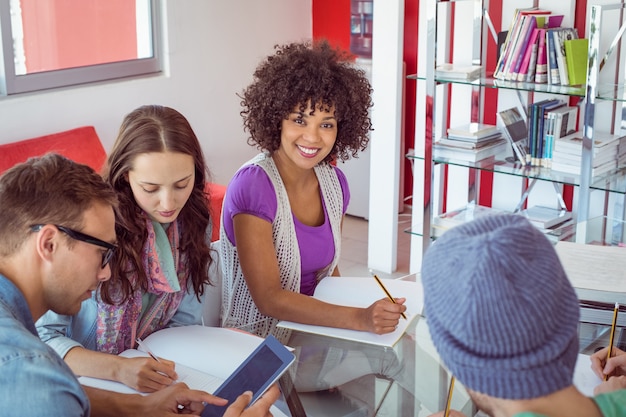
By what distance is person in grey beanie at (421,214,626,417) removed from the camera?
3.15 feet

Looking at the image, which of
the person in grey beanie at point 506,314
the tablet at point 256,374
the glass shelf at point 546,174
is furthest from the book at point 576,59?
the person in grey beanie at point 506,314

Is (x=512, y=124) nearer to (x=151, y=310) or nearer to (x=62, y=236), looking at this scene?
(x=151, y=310)

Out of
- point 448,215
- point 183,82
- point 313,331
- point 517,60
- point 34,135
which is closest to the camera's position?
point 313,331

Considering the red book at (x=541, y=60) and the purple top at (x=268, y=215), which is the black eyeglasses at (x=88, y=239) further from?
the red book at (x=541, y=60)

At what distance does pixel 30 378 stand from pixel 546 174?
259cm

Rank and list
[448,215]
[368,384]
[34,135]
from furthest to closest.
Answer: [34,135] < [448,215] < [368,384]

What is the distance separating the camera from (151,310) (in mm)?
2021

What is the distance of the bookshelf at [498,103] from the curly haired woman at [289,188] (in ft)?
3.39

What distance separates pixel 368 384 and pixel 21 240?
2.45 ft

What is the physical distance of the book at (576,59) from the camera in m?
3.28

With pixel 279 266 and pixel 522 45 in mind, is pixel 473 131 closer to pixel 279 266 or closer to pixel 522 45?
pixel 522 45

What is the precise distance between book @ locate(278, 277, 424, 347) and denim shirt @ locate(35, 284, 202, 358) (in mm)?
234

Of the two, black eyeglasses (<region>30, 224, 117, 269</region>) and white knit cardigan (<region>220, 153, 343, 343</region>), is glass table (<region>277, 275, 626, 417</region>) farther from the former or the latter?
black eyeglasses (<region>30, 224, 117, 269</region>)

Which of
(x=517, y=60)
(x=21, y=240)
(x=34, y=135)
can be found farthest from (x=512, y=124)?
(x=21, y=240)
